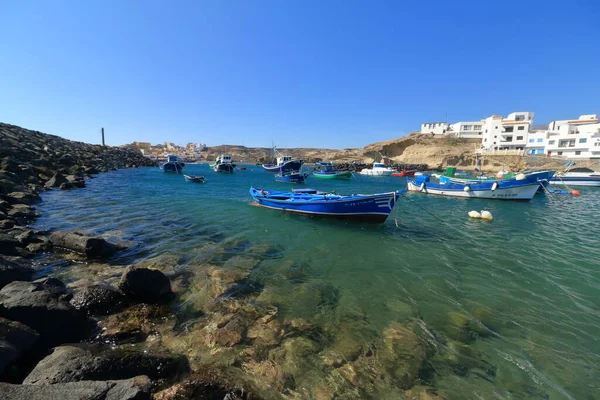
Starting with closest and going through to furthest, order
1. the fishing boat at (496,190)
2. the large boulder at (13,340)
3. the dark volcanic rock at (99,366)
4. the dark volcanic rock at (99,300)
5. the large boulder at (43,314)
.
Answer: the dark volcanic rock at (99,366) < the large boulder at (13,340) < the large boulder at (43,314) < the dark volcanic rock at (99,300) < the fishing boat at (496,190)

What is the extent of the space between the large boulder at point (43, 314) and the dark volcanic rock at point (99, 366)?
→ 78 centimetres

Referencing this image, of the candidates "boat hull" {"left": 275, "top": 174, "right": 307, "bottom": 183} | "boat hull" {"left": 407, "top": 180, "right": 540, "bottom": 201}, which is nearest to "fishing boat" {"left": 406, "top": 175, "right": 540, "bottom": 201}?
"boat hull" {"left": 407, "top": 180, "right": 540, "bottom": 201}

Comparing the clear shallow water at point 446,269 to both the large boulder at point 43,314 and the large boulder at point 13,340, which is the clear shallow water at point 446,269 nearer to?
the large boulder at point 43,314

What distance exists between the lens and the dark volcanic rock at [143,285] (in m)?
6.57

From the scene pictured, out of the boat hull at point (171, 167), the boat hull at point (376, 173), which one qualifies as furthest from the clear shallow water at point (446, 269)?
the boat hull at point (376, 173)

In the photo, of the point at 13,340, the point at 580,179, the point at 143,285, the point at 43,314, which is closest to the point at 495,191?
the point at 580,179

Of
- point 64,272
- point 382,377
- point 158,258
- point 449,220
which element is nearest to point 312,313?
point 382,377

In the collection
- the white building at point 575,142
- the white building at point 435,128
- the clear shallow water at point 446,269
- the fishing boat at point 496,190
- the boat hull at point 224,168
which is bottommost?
the clear shallow water at point 446,269

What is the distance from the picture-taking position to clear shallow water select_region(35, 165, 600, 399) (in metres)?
5.44

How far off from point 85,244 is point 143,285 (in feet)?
15.2

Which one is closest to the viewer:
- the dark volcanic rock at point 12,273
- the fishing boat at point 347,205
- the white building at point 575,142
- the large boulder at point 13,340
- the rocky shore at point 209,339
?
the large boulder at point 13,340

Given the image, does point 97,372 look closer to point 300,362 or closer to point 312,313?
point 300,362

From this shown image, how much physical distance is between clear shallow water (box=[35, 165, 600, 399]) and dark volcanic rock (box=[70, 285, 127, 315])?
10.2 ft

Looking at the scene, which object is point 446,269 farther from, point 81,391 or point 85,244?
point 85,244
